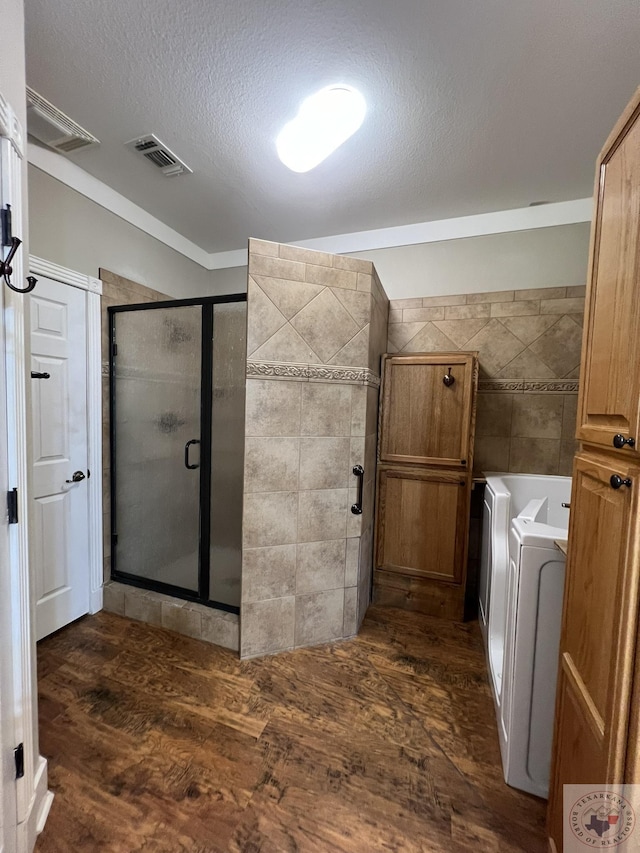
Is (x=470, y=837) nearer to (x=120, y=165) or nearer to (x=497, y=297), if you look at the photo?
(x=497, y=297)

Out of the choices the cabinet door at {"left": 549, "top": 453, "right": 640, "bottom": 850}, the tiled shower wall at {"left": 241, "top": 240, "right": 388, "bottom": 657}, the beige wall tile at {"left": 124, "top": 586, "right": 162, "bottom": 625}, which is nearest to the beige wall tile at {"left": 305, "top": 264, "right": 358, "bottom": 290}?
the tiled shower wall at {"left": 241, "top": 240, "right": 388, "bottom": 657}

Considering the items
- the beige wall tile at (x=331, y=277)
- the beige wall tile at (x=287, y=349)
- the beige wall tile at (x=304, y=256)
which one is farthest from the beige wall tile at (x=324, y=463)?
the beige wall tile at (x=304, y=256)

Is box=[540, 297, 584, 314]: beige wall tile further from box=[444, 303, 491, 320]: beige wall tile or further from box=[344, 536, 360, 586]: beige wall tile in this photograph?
box=[344, 536, 360, 586]: beige wall tile

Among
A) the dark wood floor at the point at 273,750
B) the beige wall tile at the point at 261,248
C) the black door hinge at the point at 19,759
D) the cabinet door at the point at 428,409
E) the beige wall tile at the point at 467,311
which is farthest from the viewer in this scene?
the beige wall tile at the point at 467,311

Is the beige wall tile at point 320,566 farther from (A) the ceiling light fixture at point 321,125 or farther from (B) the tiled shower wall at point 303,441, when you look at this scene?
(A) the ceiling light fixture at point 321,125

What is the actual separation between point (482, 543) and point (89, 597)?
2.57m

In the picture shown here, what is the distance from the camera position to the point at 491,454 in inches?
99.3

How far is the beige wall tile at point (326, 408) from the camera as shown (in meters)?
1.90

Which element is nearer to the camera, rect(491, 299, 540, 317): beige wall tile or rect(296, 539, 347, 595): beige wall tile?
rect(296, 539, 347, 595): beige wall tile

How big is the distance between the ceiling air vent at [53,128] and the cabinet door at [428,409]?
2.02 meters

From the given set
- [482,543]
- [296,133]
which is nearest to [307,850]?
[482,543]

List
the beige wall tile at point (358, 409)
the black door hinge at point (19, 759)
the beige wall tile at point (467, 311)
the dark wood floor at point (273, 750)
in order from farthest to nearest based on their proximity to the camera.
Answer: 1. the beige wall tile at point (467, 311)
2. the beige wall tile at point (358, 409)
3. the dark wood floor at point (273, 750)
4. the black door hinge at point (19, 759)

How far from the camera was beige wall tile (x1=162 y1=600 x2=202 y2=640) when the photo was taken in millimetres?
2053

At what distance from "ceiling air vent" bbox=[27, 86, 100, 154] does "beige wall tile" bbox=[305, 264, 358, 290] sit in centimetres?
128
